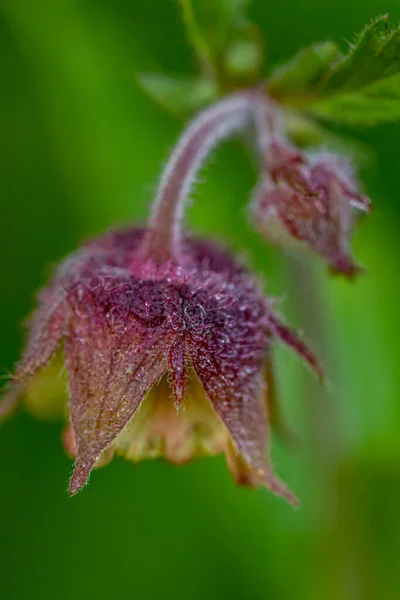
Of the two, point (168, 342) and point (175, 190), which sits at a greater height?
point (175, 190)

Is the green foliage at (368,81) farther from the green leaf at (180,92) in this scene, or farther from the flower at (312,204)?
the green leaf at (180,92)

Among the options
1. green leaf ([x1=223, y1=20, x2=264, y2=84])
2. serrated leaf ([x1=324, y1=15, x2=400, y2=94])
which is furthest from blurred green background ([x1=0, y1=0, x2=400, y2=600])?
serrated leaf ([x1=324, y1=15, x2=400, y2=94])

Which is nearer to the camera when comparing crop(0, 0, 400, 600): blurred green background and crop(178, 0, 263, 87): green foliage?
crop(178, 0, 263, 87): green foliage

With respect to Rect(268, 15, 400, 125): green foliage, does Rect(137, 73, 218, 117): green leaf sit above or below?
above

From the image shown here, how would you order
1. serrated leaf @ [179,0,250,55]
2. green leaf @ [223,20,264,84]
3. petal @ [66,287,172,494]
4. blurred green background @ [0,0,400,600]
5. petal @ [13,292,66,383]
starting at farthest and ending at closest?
blurred green background @ [0,0,400,600] < green leaf @ [223,20,264,84] < serrated leaf @ [179,0,250,55] < petal @ [13,292,66,383] < petal @ [66,287,172,494]

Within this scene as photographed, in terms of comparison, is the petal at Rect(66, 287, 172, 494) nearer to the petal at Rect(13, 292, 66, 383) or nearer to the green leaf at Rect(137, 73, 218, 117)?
the petal at Rect(13, 292, 66, 383)

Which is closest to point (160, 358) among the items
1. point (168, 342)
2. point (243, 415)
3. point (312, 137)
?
point (168, 342)

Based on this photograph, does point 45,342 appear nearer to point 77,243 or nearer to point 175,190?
point 175,190
